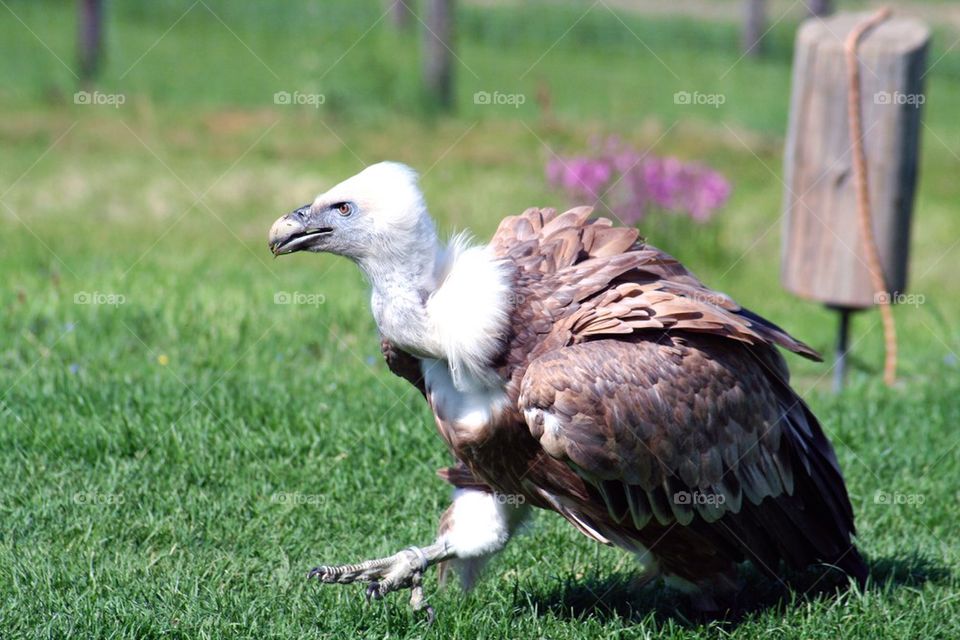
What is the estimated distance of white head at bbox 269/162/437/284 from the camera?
4.04 meters

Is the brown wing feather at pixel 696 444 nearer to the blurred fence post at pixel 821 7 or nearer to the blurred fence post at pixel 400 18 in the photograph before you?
the blurred fence post at pixel 821 7

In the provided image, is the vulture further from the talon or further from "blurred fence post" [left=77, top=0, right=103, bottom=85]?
"blurred fence post" [left=77, top=0, right=103, bottom=85]

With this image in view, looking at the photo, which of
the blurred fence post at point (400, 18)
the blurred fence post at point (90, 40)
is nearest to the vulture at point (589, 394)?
the blurred fence post at point (90, 40)

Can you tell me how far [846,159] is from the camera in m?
7.08

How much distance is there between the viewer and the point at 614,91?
16828 mm

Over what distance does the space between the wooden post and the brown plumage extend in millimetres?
8605

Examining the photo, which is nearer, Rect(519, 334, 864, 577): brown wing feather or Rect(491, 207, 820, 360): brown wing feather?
Rect(519, 334, 864, 577): brown wing feather

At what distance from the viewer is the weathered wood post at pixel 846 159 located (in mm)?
6957

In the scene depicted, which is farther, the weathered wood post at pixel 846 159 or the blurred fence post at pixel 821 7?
the blurred fence post at pixel 821 7

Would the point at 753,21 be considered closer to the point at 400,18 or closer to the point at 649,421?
the point at 400,18

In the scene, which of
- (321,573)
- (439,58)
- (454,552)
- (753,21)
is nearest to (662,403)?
(454,552)

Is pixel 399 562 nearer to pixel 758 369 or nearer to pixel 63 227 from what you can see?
pixel 758 369

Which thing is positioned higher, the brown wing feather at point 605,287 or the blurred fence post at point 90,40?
the blurred fence post at point 90,40

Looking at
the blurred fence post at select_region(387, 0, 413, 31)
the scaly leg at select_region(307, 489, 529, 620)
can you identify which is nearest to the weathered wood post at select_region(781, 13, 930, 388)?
the scaly leg at select_region(307, 489, 529, 620)
